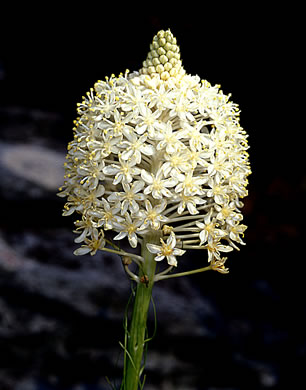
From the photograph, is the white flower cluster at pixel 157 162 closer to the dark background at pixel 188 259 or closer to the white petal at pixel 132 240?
the white petal at pixel 132 240

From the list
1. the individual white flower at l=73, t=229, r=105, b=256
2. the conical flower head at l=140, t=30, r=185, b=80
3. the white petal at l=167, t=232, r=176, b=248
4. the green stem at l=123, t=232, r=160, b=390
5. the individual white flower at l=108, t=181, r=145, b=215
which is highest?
the conical flower head at l=140, t=30, r=185, b=80

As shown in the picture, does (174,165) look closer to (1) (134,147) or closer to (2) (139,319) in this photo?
(1) (134,147)

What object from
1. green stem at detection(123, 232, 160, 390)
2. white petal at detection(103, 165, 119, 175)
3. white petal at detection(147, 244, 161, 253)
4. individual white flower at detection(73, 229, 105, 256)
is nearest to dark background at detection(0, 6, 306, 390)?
green stem at detection(123, 232, 160, 390)

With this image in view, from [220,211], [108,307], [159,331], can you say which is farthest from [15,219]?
[220,211]

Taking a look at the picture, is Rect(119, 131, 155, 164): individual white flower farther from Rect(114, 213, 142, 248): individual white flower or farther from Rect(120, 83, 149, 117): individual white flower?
Rect(114, 213, 142, 248): individual white flower

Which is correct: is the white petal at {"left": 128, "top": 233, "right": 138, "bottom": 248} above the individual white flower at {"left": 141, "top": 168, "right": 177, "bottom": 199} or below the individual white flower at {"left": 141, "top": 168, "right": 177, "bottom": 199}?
below

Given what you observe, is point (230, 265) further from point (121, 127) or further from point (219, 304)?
point (121, 127)
